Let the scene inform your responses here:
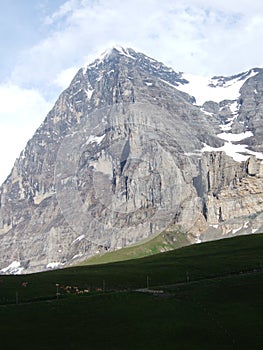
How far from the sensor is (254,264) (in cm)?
8794

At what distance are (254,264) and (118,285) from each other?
85.4ft

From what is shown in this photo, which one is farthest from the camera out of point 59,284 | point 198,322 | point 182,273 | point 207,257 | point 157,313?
point 207,257

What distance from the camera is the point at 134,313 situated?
50.9 meters

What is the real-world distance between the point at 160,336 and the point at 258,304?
14.0 m

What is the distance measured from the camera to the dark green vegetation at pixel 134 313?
41.8 meters

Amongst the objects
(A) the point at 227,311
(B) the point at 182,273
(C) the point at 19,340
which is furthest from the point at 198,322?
(B) the point at 182,273

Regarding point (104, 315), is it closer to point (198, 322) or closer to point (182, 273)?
point (198, 322)

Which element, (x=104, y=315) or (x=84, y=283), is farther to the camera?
(x=84, y=283)

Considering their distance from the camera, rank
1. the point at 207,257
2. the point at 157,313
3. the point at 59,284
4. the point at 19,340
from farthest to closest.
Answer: the point at 207,257
the point at 59,284
the point at 157,313
the point at 19,340

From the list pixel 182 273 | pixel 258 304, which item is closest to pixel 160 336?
pixel 258 304

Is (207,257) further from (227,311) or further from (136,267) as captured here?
(227,311)

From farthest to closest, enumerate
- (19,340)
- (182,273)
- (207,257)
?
(207,257)
(182,273)
(19,340)

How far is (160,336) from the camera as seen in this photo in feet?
143

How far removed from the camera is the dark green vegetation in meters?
41.8
